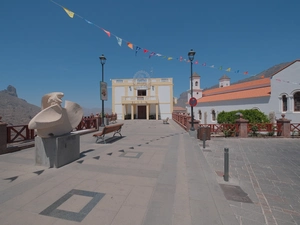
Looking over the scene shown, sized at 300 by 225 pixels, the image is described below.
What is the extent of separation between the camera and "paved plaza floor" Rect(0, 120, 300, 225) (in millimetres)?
2398

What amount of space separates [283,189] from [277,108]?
1930 cm

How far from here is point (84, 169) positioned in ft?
14.0

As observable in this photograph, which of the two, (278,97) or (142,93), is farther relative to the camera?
(142,93)

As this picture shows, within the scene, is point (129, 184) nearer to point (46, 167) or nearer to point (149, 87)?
point (46, 167)

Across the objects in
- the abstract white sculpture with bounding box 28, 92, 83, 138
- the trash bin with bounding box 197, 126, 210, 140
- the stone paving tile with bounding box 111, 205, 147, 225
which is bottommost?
the stone paving tile with bounding box 111, 205, 147, 225

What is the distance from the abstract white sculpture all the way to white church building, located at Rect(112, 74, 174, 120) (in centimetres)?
2548

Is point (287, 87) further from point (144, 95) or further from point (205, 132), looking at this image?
point (144, 95)

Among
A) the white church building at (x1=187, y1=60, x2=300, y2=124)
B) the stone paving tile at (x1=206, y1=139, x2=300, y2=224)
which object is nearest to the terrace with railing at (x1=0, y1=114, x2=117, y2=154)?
the stone paving tile at (x1=206, y1=139, x2=300, y2=224)

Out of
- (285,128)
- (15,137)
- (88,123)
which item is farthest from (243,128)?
(15,137)

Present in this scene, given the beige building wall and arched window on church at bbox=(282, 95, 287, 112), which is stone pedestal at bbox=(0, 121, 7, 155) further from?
arched window on church at bbox=(282, 95, 287, 112)

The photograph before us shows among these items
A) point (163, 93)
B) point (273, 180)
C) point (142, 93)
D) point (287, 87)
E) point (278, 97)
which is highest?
point (142, 93)

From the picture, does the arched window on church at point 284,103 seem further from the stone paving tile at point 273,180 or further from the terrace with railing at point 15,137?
the terrace with railing at point 15,137

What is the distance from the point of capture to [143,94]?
32875mm

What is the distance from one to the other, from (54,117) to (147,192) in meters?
3.37
